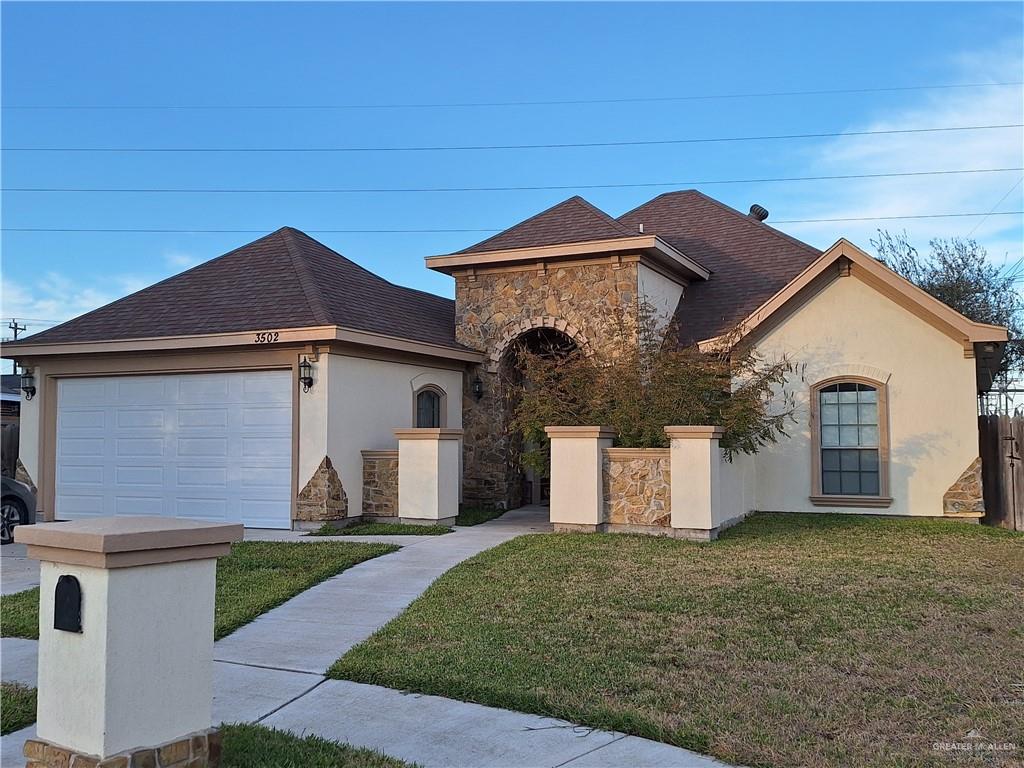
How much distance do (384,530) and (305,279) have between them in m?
4.97

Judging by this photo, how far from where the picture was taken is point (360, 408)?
15102 millimetres

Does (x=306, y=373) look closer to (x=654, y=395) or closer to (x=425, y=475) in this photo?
(x=425, y=475)

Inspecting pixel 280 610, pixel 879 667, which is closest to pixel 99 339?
pixel 280 610

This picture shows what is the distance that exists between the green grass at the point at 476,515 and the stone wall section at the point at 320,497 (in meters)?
2.29

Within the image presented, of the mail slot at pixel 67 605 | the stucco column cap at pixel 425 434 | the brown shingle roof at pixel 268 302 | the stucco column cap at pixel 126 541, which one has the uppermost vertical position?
the brown shingle roof at pixel 268 302

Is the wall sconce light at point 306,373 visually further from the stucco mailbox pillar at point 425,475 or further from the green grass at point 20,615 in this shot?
the green grass at point 20,615

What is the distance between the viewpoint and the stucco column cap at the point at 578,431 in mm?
13000

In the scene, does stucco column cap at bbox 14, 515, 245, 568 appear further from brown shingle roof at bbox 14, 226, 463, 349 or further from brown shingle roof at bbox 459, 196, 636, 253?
brown shingle roof at bbox 459, 196, 636, 253

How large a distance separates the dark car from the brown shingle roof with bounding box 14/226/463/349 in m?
3.01

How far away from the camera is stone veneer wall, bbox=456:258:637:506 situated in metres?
16.9

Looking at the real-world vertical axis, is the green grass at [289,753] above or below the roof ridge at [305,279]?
below

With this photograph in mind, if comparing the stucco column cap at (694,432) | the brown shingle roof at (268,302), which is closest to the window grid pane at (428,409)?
the brown shingle roof at (268,302)

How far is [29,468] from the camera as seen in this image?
648 inches

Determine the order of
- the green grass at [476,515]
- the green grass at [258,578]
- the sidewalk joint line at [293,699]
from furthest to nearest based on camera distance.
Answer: the green grass at [476,515]
the green grass at [258,578]
the sidewalk joint line at [293,699]
